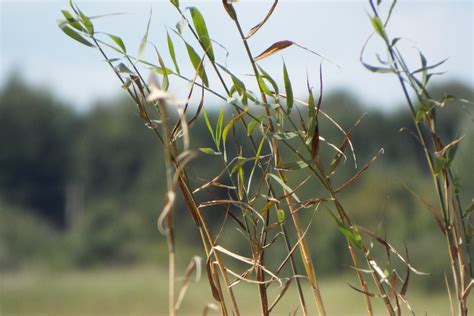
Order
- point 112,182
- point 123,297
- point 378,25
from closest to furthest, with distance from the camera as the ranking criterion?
point 378,25 → point 123,297 → point 112,182

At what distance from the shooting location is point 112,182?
39.5 feet

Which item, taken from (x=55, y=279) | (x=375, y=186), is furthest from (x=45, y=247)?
(x=375, y=186)

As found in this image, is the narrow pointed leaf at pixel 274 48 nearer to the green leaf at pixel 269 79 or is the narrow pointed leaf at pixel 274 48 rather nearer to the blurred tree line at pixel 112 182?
the green leaf at pixel 269 79

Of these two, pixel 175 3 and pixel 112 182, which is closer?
pixel 175 3

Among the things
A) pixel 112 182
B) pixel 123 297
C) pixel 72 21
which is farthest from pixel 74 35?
pixel 112 182

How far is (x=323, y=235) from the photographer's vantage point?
9.49m

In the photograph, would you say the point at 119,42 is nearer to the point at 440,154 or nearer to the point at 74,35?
the point at 74,35

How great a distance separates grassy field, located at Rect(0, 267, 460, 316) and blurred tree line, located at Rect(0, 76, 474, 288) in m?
0.46

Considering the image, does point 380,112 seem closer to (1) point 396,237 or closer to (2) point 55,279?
→ (1) point 396,237

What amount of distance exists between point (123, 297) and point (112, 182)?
11.6 ft

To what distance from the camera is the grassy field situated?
8.63 m

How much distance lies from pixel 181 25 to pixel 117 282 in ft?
30.9

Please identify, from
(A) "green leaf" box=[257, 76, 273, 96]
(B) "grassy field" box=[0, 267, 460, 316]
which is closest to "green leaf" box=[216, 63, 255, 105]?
(A) "green leaf" box=[257, 76, 273, 96]

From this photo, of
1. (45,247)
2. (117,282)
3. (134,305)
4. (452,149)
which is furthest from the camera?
(45,247)
